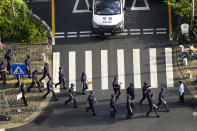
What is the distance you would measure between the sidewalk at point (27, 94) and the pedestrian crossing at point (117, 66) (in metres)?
1.17

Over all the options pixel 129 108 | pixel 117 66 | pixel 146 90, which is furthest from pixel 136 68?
pixel 129 108

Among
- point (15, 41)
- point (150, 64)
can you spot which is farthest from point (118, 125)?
point (15, 41)

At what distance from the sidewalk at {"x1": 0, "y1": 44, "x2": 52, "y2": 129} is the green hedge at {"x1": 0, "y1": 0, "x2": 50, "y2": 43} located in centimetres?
68

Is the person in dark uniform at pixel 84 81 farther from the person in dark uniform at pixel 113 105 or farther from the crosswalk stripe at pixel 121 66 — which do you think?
the person in dark uniform at pixel 113 105

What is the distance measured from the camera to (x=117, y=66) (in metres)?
35.0

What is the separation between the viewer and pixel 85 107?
31906 mm

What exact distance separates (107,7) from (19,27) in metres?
7.16

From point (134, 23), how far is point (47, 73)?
8.93 m

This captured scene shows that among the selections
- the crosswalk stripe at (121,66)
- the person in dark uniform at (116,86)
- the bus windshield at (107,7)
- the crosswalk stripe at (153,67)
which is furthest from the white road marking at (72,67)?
the crosswalk stripe at (153,67)

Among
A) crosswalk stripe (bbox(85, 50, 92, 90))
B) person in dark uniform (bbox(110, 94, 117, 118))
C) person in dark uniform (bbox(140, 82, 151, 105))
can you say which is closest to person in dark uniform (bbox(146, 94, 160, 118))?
person in dark uniform (bbox(140, 82, 151, 105))

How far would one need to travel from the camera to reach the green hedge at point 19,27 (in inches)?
1462

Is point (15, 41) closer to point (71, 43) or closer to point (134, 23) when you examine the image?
point (71, 43)

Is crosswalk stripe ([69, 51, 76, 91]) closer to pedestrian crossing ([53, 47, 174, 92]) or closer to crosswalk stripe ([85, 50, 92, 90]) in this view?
pedestrian crossing ([53, 47, 174, 92])

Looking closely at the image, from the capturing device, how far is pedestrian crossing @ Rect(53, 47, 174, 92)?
3394 centimetres
